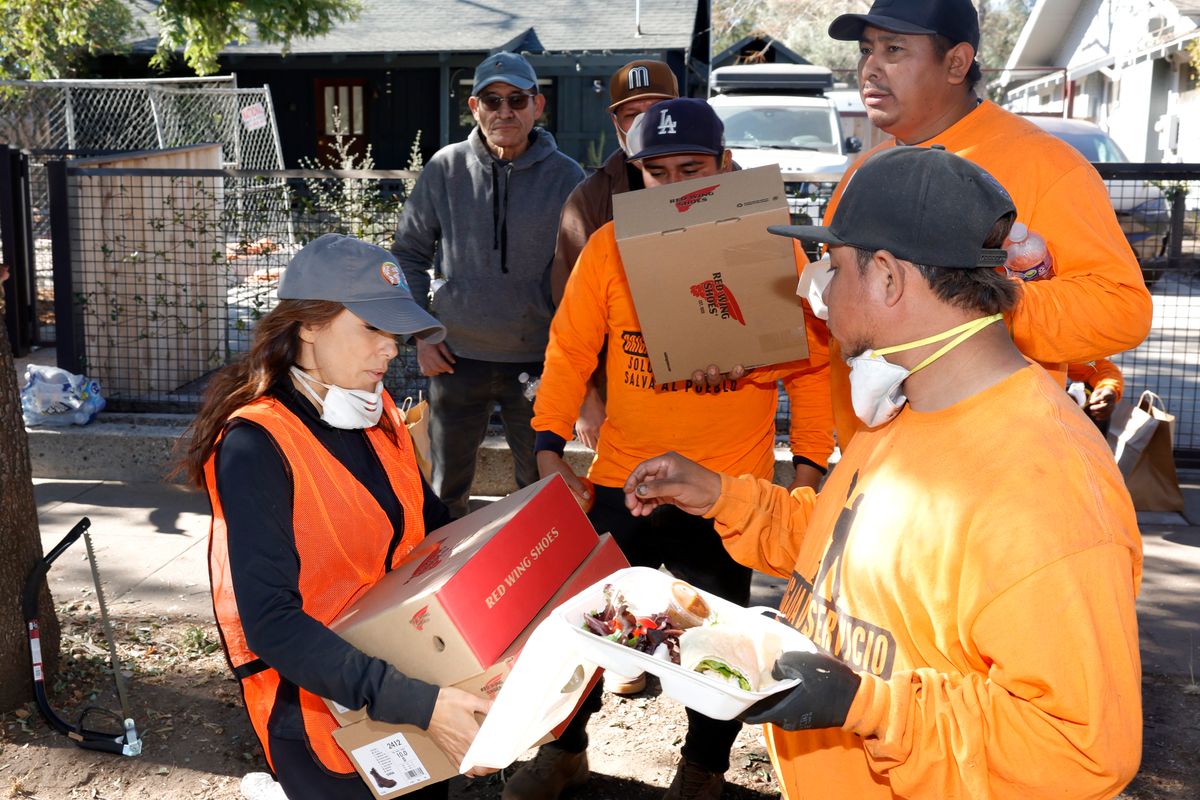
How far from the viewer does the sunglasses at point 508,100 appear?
4949mm

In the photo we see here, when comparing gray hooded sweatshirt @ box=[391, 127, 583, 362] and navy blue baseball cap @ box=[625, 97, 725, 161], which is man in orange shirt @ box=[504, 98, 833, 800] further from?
gray hooded sweatshirt @ box=[391, 127, 583, 362]

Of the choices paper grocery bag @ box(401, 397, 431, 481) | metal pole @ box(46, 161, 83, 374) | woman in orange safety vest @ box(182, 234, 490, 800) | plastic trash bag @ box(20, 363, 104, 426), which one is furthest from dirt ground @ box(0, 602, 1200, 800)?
metal pole @ box(46, 161, 83, 374)

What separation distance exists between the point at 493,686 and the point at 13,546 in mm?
2726

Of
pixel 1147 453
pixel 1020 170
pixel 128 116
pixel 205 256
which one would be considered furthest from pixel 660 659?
pixel 128 116

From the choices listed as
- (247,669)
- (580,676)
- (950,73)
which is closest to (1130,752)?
(580,676)

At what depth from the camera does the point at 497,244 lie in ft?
16.8

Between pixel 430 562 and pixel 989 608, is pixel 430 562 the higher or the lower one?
the lower one

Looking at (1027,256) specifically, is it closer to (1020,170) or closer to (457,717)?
(1020,170)

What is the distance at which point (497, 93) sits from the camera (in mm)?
4949

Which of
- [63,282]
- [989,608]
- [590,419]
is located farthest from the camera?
[63,282]

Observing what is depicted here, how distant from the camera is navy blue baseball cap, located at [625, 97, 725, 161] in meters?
3.54

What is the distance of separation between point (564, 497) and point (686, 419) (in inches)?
31.4

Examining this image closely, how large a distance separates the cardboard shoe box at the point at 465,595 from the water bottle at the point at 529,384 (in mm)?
2029

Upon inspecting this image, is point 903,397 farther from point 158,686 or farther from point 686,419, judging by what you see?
point 158,686
